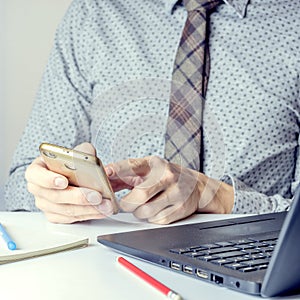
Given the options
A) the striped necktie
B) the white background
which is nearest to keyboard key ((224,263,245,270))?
the striped necktie

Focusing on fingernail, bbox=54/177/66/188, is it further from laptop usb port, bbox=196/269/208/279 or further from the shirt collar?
the shirt collar

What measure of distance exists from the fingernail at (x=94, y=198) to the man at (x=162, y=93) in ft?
0.98

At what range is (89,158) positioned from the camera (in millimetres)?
866

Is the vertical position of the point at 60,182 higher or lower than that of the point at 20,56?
lower

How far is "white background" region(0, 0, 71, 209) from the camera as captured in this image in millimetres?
1699

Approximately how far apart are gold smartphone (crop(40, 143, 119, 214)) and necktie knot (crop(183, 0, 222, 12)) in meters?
0.55

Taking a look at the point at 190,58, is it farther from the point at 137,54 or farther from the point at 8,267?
the point at 8,267

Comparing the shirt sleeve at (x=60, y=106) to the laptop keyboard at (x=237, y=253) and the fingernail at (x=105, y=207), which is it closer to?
the fingernail at (x=105, y=207)

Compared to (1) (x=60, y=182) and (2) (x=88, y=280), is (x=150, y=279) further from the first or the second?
(1) (x=60, y=182)

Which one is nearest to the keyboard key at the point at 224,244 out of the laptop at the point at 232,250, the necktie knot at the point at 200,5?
the laptop at the point at 232,250

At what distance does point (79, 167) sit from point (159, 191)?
16 centimetres

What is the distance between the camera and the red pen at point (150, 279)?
2.16 feet

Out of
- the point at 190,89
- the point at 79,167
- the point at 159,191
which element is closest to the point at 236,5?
the point at 190,89

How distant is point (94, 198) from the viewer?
3.12 feet
